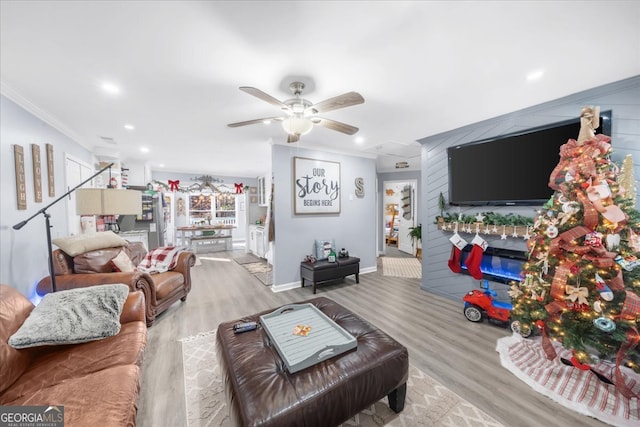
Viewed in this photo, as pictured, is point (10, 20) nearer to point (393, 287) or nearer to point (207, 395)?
point (207, 395)

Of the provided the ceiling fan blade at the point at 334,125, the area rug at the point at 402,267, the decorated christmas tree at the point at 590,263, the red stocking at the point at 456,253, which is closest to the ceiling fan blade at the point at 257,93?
the ceiling fan blade at the point at 334,125

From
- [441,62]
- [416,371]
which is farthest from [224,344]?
[441,62]

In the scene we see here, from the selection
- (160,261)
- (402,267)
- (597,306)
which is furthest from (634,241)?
(160,261)

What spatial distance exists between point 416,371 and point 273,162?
126 inches

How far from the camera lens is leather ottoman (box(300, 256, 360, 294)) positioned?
359 centimetres

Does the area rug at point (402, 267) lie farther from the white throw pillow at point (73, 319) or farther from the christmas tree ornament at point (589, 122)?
the white throw pillow at point (73, 319)

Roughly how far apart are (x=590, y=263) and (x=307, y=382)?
2.21 m

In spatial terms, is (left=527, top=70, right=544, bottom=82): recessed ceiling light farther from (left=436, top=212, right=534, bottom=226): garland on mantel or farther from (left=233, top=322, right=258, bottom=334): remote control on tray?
(left=233, top=322, right=258, bottom=334): remote control on tray

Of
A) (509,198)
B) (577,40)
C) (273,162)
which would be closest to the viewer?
(577,40)

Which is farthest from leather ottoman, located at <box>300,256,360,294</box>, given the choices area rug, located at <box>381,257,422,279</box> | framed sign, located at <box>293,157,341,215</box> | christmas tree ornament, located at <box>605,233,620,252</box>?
christmas tree ornament, located at <box>605,233,620,252</box>

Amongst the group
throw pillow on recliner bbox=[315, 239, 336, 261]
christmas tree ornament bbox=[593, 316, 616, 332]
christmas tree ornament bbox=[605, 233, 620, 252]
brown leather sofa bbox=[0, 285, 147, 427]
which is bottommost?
brown leather sofa bbox=[0, 285, 147, 427]

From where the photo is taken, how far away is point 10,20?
133 centimetres

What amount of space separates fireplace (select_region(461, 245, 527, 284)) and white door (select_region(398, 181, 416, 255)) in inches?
140

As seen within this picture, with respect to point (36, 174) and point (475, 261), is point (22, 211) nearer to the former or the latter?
point (36, 174)
